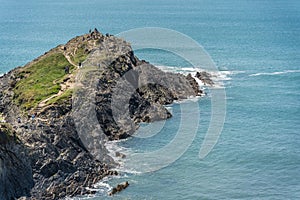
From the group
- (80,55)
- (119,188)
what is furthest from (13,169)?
(80,55)

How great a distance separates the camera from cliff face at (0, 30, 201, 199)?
227 ft

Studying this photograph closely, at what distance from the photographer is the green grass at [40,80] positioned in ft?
305

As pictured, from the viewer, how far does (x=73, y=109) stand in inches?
3447

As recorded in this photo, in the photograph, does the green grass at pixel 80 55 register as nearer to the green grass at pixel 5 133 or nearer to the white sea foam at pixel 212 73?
the white sea foam at pixel 212 73

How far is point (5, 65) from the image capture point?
157m

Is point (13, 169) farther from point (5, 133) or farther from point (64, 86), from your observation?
point (64, 86)

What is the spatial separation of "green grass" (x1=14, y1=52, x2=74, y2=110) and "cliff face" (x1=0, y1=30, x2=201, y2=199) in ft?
0.60

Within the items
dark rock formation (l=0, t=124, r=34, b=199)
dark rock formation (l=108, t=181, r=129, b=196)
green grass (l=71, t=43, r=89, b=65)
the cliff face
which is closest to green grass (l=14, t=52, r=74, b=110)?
the cliff face

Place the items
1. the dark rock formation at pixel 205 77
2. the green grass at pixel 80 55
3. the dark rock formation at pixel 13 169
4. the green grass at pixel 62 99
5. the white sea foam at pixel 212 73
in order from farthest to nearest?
the white sea foam at pixel 212 73 → the dark rock formation at pixel 205 77 → the green grass at pixel 80 55 → the green grass at pixel 62 99 → the dark rock formation at pixel 13 169

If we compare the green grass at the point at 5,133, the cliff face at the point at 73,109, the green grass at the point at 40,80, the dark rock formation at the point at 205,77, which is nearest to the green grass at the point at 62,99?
the cliff face at the point at 73,109

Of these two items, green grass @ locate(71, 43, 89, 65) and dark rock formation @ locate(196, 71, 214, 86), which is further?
dark rock formation @ locate(196, 71, 214, 86)

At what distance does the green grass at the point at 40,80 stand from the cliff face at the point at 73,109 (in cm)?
18

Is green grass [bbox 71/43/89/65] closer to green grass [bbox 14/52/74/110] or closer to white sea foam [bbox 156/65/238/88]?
green grass [bbox 14/52/74/110]

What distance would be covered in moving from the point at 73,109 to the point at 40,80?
59.5 ft
